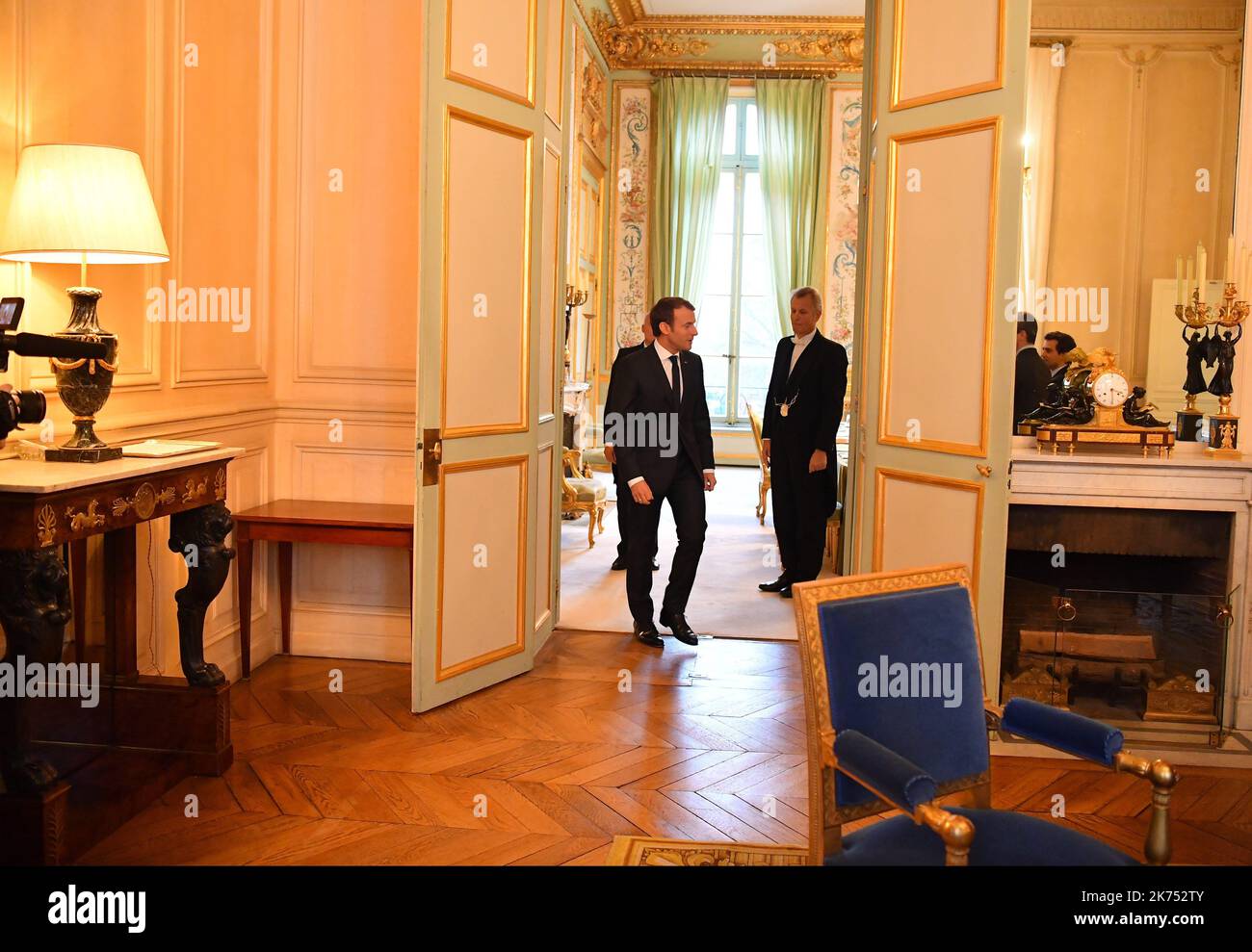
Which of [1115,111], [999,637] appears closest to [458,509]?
[999,637]

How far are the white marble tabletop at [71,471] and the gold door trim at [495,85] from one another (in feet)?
5.52

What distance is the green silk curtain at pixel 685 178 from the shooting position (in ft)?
38.8

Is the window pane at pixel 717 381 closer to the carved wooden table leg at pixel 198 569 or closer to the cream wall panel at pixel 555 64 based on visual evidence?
the cream wall panel at pixel 555 64

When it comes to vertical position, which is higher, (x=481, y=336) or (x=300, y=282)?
(x=300, y=282)

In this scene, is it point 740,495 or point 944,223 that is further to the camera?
point 740,495

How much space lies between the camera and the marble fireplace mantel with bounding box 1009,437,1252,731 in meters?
3.81

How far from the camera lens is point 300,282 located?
4.64m

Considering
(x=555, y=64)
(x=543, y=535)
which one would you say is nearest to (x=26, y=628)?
(x=543, y=535)

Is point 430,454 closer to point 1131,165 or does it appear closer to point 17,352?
point 17,352

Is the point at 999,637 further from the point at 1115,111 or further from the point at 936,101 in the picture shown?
the point at 1115,111

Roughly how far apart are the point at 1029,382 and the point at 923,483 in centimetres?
75

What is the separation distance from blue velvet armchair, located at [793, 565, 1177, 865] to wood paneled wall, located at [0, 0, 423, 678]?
2.67 meters
